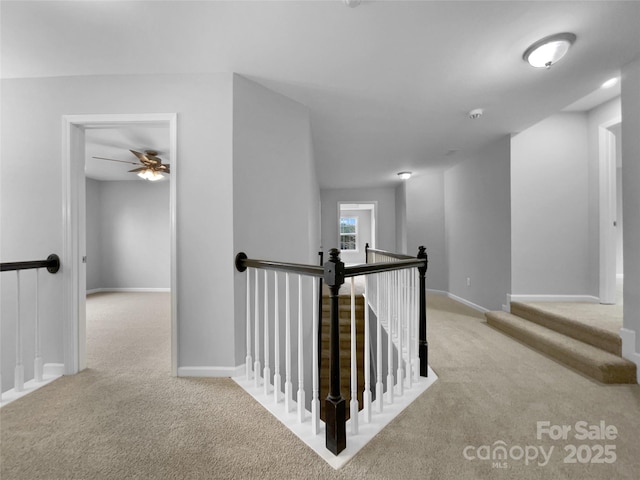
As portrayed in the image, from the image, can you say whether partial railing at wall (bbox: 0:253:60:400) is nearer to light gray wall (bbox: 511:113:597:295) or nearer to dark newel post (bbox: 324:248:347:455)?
dark newel post (bbox: 324:248:347:455)

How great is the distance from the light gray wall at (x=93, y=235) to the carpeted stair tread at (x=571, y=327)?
7.85 m

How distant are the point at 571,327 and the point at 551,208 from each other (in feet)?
5.18

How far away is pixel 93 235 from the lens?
6234 mm

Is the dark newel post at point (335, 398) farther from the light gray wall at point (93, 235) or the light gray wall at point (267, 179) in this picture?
the light gray wall at point (93, 235)

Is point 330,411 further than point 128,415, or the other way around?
point 128,415

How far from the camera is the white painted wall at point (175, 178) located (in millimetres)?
2205

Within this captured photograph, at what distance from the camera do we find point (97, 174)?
19.1 feet

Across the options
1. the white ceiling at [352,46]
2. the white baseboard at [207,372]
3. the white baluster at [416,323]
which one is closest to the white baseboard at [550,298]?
the white baluster at [416,323]

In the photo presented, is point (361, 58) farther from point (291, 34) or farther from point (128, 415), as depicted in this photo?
point (128, 415)

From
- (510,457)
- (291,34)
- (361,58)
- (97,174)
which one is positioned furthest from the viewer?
(97,174)

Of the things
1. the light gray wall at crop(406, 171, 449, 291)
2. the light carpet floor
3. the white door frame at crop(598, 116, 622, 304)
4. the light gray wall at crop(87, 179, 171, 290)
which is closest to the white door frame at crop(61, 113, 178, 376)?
the light carpet floor

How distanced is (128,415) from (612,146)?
5.32 meters

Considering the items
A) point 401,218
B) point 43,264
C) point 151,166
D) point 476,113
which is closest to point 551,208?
point 476,113

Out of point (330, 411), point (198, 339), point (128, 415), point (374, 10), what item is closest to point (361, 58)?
point (374, 10)
